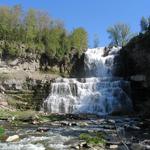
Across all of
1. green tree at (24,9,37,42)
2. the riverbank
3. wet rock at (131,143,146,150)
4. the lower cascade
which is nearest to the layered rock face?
the lower cascade

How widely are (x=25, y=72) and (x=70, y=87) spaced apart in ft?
35.2

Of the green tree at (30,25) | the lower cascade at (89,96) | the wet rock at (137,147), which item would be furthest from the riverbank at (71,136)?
the green tree at (30,25)

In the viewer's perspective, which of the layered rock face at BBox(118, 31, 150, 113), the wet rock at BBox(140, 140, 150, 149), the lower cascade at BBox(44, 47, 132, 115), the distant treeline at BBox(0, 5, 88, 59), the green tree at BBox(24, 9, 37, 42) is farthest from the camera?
the green tree at BBox(24, 9, 37, 42)

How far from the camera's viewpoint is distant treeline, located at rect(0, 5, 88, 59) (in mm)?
67812

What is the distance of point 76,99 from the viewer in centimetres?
5491

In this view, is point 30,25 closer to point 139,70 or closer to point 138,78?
point 139,70

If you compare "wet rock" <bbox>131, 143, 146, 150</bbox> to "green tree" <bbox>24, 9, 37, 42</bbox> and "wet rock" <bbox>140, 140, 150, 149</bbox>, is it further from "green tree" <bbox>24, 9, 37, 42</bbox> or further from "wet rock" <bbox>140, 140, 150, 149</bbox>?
"green tree" <bbox>24, 9, 37, 42</bbox>

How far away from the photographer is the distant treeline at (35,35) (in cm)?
6781

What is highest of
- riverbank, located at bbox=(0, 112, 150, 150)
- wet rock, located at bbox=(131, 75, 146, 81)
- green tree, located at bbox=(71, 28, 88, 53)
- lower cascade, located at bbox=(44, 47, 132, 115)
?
green tree, located at bbox=(71, 28, 88, 53)

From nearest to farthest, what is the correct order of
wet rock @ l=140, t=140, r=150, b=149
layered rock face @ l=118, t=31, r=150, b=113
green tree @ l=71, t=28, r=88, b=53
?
1. wet rock @ l=140, t=140, r=150, b=149
2. layered rock face @ l=118, t=31, r=150, b=113
3. green tree @ l=71, t=28, r=88, b=53

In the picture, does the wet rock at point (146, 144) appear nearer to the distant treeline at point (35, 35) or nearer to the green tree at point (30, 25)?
the distant treeline at point (35, 35)

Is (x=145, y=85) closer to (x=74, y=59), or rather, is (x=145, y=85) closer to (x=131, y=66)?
(x=131, y=66)

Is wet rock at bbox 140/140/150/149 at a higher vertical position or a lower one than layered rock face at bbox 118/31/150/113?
lower

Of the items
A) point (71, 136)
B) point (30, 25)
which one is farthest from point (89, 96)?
point (71, 136)
